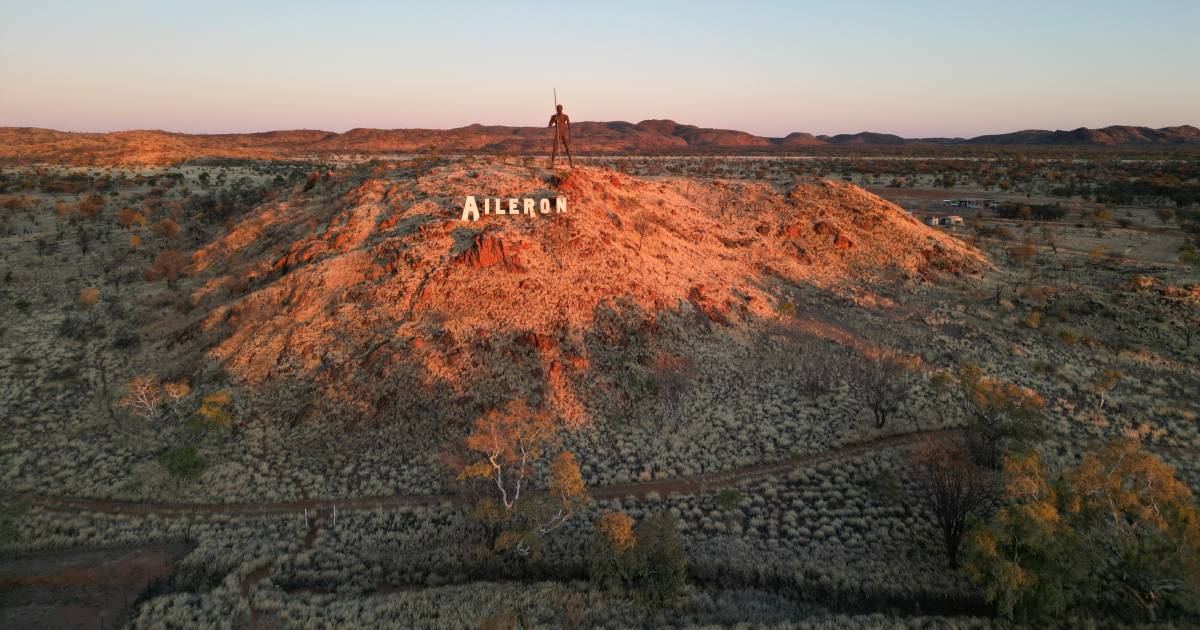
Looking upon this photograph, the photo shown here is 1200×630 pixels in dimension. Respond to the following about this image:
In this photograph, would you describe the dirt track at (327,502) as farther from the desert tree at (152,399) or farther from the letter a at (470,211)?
the letter a at (470,211)

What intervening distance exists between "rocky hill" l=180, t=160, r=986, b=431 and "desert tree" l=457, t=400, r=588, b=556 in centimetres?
213

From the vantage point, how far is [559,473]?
54.0 feet

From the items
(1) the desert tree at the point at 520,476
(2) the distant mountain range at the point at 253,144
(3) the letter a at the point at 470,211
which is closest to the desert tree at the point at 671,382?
(1) the desert tree at the point at 520,476

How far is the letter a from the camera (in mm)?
30992

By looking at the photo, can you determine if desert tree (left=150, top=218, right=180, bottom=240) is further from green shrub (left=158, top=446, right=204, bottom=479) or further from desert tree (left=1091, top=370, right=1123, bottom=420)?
desert tree (left=1091, top=370, right=1123, bottom=420)

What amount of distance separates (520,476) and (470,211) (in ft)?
59.5

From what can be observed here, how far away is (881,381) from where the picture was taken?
2339cm

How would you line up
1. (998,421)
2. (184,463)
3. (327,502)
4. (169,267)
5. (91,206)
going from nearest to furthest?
(327,502) < (184,463) < (998,421) < (169,267) < (91,206)

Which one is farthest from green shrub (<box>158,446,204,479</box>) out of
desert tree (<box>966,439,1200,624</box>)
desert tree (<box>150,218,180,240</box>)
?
desert tree (<box>150,218,180,240</box>)

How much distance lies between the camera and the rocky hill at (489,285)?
2386 cm

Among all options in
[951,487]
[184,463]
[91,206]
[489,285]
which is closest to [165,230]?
[91,206]

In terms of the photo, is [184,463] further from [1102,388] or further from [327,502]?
[1102,388]

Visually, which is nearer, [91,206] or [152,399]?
[152,399]

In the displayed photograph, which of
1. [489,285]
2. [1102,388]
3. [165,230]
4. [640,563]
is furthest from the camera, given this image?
[165,230]
